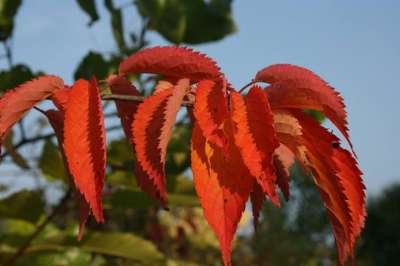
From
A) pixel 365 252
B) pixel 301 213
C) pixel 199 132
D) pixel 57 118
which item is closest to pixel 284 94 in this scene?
pixel 199 132

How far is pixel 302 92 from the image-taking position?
0.69 meters

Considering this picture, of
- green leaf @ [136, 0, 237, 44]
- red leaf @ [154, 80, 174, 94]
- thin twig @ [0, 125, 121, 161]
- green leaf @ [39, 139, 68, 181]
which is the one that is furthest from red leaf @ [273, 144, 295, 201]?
green leaf @ [136, 0, 237, 44]

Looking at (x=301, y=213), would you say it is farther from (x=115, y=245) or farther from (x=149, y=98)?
(x=149, y=98)

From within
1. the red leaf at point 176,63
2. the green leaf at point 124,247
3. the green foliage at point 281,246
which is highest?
the red leaf at point 176,63

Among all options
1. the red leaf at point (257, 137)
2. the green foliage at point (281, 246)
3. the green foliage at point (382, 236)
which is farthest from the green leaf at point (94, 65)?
the green foliage at point (382, 236)

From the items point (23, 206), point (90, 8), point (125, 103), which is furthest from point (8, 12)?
point (125, 103)

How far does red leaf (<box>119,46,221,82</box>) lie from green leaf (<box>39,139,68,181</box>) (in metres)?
1.00

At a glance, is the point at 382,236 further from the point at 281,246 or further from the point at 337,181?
the point at 337,181

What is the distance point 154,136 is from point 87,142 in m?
0.06

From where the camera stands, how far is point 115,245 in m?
1.62

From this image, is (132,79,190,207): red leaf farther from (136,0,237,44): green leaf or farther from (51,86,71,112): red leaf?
(136,0,237,44): green leaf

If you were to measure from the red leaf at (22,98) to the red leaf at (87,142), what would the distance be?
0.12 feet

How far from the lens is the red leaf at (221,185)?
59cm

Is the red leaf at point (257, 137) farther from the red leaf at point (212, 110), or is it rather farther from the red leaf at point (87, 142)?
the red leaf at point (87, 142)
